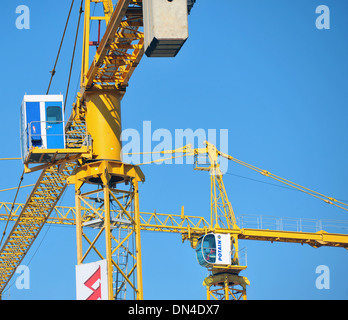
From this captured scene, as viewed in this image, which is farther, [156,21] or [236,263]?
[236,263]

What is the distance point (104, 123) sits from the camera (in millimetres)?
44719

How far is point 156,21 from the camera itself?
33469 mm

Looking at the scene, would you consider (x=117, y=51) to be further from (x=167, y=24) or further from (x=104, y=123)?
(x=167, y=24)

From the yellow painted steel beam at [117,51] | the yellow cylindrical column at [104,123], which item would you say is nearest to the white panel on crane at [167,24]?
the yellow painted steel beam at [117,51]

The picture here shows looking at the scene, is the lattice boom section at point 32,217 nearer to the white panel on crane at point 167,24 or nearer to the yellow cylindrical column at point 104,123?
the yellow cylindrical column at point 104,123

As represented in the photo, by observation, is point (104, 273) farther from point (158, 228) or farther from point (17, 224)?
point (158, 228)

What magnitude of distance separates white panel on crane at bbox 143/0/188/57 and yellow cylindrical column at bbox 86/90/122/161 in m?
10.9

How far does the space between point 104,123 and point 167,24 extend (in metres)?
12.1

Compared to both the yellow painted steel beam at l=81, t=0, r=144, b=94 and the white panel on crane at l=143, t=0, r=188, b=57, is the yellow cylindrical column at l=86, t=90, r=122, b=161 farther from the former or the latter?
the white panel on crane at l=143, t=0, r=188, b=57

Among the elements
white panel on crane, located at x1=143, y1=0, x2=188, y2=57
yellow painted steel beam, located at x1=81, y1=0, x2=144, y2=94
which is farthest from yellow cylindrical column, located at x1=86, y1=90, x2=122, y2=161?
white panel on crane, located at x1=143, y1=0, x2=188, y2=57

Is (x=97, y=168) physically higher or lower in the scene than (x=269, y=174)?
lower

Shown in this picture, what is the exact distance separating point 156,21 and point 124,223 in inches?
556
